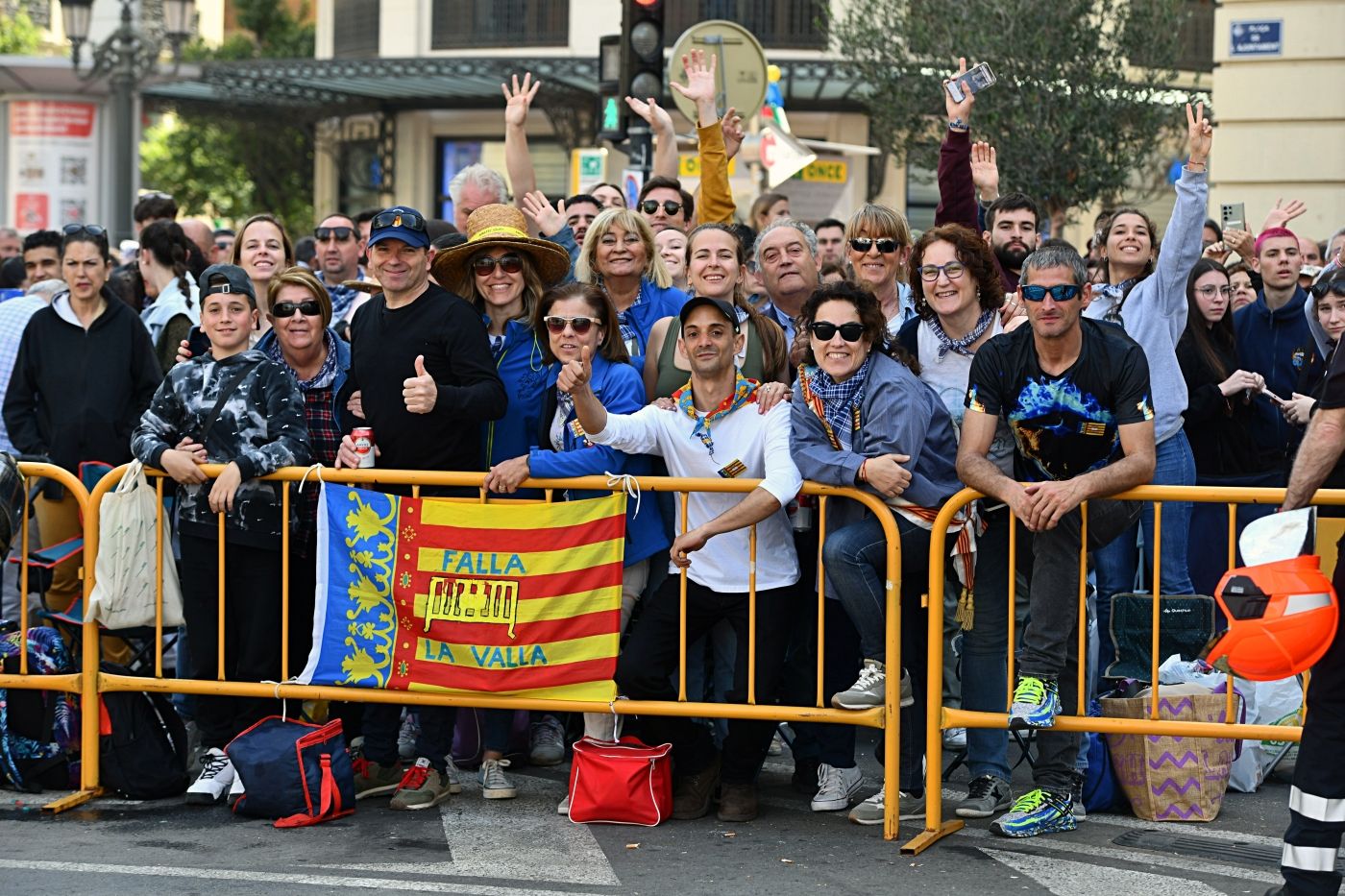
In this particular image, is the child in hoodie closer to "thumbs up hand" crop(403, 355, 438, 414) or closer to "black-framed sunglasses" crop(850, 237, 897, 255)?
"thumbs up hand" crop(403, 355, 438, 414)

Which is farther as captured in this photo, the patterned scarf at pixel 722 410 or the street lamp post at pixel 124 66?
the street lamp post at pixel 124 66

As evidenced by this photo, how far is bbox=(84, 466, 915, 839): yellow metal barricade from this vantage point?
6.72m

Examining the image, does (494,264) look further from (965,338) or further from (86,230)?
(86,230)

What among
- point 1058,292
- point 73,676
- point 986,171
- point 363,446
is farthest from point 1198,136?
point 73,676

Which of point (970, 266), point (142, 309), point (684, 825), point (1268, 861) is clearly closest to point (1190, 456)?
point (970, 266)

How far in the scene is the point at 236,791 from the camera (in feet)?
23.3

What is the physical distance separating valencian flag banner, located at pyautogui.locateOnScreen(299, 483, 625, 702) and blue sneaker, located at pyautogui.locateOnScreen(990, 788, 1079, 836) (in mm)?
1570

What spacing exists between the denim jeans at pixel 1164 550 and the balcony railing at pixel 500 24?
79.1 ft

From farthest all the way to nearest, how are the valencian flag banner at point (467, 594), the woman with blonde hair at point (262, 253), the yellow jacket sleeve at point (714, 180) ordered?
the yellow jacket sleeve at point (714, 180)
the woman with blonde hair at point (262, 253)
the valencian flag banner at point (467, 594)

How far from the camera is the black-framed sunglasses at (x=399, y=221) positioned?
732cm

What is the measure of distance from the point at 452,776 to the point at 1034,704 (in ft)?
8.41

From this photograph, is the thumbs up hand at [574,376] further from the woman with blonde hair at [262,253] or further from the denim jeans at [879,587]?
the woman with blonde hair at [262,253]

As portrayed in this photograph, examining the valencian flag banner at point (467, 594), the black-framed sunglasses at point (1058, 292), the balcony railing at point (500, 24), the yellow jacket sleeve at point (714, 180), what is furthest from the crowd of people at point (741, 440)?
the balcony railing at point (500, 24)

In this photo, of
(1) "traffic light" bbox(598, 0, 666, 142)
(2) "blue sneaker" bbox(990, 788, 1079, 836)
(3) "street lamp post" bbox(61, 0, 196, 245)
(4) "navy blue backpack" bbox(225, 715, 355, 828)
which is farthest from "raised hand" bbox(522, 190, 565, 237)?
(3) "street lamp post" bbox(61, 0, 196, 245)
